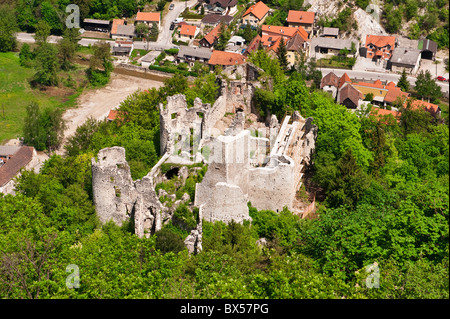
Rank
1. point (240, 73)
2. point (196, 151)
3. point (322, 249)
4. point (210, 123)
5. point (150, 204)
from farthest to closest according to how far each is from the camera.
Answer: point (240, 73) → point (210, 123) → point (196, 151) → point (150, 204) → point (322, 249)

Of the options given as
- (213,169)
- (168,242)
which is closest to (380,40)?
(213,169)

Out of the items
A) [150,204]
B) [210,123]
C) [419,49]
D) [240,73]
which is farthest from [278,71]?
[419,49]

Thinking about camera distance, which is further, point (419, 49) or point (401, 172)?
point (419, 49)

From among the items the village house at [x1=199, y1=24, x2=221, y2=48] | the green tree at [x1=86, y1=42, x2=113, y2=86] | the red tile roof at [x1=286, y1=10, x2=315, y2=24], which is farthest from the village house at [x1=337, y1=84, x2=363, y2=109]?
the green tree at [x1=86, y1=42, x2=113, y2=86]

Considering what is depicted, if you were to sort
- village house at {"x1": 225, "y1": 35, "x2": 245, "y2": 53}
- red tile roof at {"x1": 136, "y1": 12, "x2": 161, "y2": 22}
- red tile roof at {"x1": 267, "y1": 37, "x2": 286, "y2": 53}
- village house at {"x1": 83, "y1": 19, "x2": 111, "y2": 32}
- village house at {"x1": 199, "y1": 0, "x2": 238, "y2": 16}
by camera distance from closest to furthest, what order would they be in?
red tile roof at {"x1": 267, "y1": 37, "x2": 286, "y2": 53}, village house at {"x1": 225, "y1": 35, "x2": 245, "y2": 53}, red tile roof at {"x1": 136, "y1": 12, "x2": 161, "y2": 22}, village house at {"x1": 199, "y1": 0, "x2": 238, "y2": 16}, village house at {"x1": 83, "y1": 19, "x2": 111, "y2": 32}

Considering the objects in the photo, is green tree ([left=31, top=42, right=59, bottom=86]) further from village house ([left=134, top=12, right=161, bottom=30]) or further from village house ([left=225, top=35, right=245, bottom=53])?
village house ([left=225, top=35, right=245, bottom=53])

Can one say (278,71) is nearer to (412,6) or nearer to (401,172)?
(401,172)
